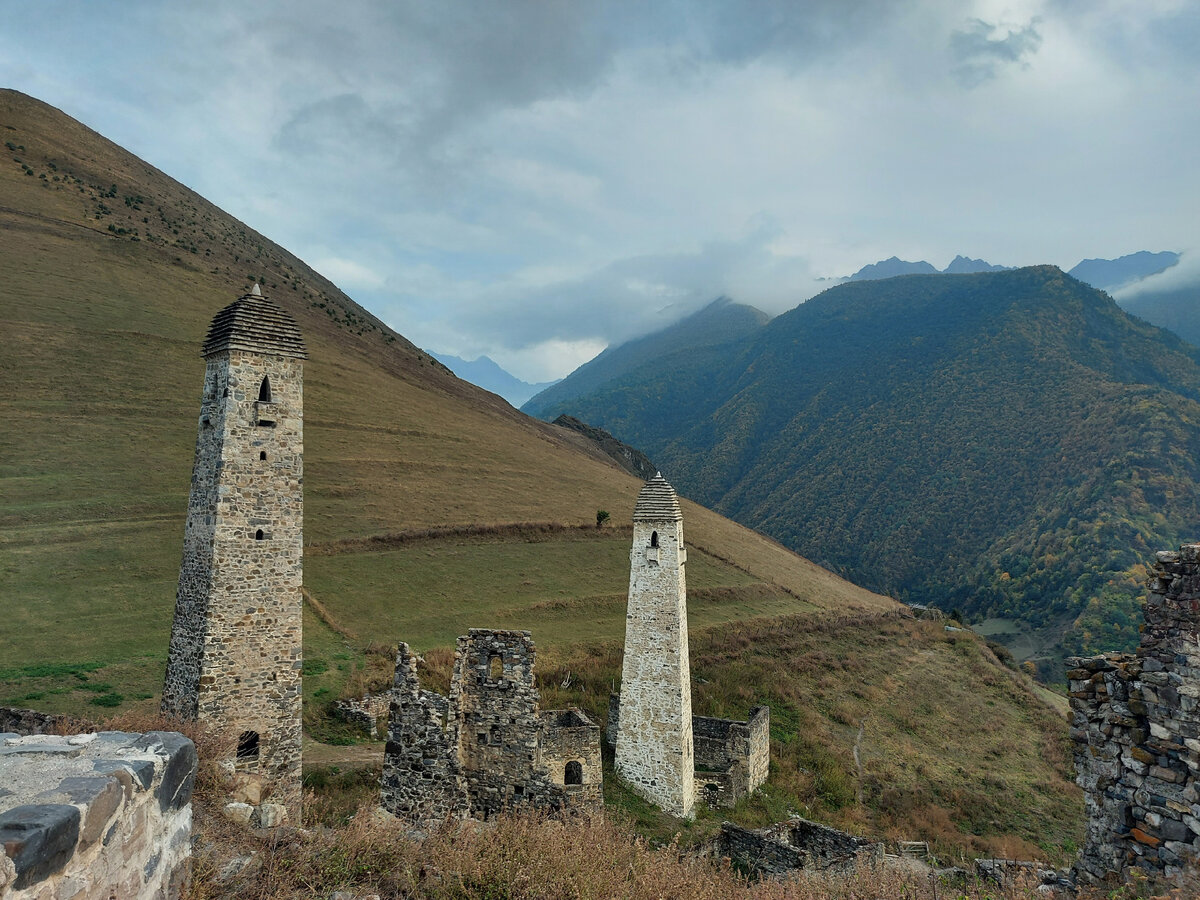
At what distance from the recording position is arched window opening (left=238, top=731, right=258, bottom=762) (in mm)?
13008

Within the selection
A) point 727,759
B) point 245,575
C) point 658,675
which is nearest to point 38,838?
point 245,575

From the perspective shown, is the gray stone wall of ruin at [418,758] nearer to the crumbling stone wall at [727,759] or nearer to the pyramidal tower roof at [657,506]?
the pyramidal tower roof at [657,506]

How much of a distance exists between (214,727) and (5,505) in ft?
93.3

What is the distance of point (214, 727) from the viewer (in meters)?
12.5

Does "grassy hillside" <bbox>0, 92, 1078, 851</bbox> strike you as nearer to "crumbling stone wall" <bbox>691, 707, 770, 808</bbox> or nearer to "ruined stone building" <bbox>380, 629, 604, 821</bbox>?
"crumbling stone wall" <bbox>691, 707, 770, 808</bbox>

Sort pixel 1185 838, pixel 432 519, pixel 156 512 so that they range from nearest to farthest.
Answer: pixel 1185 838, pixel 156 512, pixel 432 519

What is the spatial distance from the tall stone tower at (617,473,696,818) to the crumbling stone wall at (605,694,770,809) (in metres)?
1.17

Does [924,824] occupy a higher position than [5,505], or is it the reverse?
[5,505]

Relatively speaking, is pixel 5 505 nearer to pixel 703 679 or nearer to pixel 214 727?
pixel 214 727

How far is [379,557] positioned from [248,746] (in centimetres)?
2604

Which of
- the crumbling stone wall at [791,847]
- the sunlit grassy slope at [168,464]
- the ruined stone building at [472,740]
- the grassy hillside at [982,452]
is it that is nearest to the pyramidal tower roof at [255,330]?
the ruined stone building at [472,740]

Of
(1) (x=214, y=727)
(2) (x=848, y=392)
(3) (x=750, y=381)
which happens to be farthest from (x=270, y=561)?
(3) (x=750, y=381)

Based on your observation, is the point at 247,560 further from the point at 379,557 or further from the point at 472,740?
the point at 379,557

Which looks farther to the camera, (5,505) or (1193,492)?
(1193,492)
